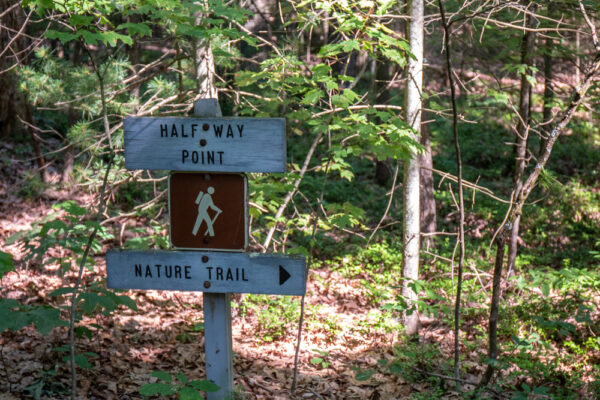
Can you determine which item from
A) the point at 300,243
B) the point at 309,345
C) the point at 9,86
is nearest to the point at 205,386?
the point at 309,345

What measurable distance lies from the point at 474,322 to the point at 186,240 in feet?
14.6

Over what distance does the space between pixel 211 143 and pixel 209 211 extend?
Answer: 0.36 m

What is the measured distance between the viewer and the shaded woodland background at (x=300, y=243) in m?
3.84

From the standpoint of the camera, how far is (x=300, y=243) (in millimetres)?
9039

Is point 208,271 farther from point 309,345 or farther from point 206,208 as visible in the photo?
point 309,345

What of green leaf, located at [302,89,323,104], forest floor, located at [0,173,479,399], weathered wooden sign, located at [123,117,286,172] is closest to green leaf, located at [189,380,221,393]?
forest floor, located at [0,173,479,399]

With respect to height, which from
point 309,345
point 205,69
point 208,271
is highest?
point 205,69

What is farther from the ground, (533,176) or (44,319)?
(533,176)

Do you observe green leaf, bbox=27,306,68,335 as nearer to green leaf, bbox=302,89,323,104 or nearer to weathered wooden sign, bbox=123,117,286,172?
weathered wooden sign, bbox=123,117,286,172

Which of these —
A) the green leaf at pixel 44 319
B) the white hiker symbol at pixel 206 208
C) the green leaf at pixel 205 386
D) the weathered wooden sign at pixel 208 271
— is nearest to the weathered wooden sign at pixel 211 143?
the white hiker symbol at pixel 206 208

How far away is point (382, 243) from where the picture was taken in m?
8.79

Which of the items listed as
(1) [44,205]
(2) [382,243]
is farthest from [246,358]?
(1) [44,205]

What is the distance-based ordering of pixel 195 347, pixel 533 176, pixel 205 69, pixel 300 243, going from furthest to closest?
pixel 300 243 < pixel 205 69 < pixel 195 347 < pixel 533 176

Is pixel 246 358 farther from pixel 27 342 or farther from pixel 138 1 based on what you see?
pixel 138 1
